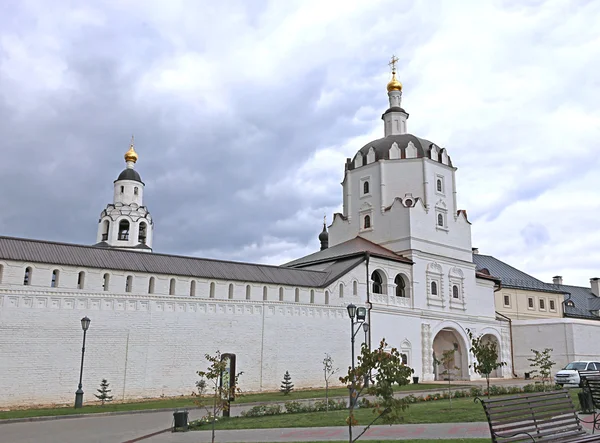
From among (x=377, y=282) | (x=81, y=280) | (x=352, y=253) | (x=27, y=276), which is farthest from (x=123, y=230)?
(x=27, y=276)

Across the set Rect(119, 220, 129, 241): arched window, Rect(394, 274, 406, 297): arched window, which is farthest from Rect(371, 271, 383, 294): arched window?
Rect(119, 220, 129, 241): arched window

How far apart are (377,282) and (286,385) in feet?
33.3

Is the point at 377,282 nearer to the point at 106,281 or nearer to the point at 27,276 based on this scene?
the point at 106,281

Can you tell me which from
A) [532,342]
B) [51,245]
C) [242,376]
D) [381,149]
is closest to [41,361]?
[51,245]

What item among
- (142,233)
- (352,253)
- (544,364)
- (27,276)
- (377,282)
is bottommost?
(544,364)

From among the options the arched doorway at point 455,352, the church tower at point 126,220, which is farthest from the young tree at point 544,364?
the church tower at point 126,220

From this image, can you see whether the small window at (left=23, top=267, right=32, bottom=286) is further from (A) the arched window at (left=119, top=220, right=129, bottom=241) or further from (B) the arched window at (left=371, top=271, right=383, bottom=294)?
(A) the arched window at (left=119, top=220, right=129, bottom=241)

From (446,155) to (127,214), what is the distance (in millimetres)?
22122

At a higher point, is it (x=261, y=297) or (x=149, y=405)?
(x=261, y=297)

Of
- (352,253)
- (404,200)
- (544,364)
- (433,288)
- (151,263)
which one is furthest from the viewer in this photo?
(404,200)

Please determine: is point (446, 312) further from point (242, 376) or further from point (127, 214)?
point (127, 214)

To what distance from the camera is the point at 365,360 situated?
882 centimetres

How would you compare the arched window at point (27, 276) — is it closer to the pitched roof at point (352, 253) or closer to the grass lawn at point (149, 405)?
the grass lawn at point (149, 405)

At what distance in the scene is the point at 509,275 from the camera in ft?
153
